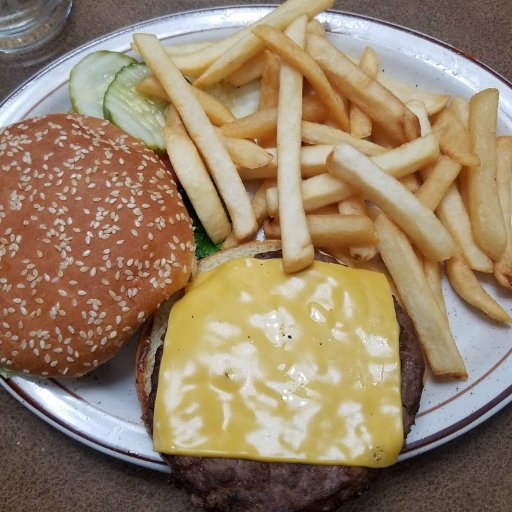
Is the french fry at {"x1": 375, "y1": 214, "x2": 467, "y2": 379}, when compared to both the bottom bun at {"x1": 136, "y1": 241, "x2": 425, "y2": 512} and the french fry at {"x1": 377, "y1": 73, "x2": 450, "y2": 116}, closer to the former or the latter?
the bottom bun at {"x1": 136, "y1": 241, "x2": 425, "y2": 512}

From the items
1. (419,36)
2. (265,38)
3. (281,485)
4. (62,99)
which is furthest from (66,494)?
(419,36)

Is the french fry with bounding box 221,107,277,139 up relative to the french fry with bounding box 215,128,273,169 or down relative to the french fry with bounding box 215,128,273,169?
up

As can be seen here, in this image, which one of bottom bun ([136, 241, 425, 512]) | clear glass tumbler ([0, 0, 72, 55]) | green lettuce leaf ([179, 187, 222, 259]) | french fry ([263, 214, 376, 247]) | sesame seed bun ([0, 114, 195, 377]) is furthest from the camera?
clear glass tumbler ([0, 0, 72, 55])

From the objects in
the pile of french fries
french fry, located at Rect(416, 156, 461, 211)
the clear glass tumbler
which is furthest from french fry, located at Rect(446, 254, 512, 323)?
the clear glass tumbler

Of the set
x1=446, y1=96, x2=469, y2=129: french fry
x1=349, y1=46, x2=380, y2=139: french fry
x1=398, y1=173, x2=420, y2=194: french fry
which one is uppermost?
x1=349, y1=46, x2=380, y2=139: french fry

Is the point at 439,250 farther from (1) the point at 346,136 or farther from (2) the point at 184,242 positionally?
(2) the point at 184,242

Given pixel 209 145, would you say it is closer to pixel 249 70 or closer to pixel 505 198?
pixel 249 70
